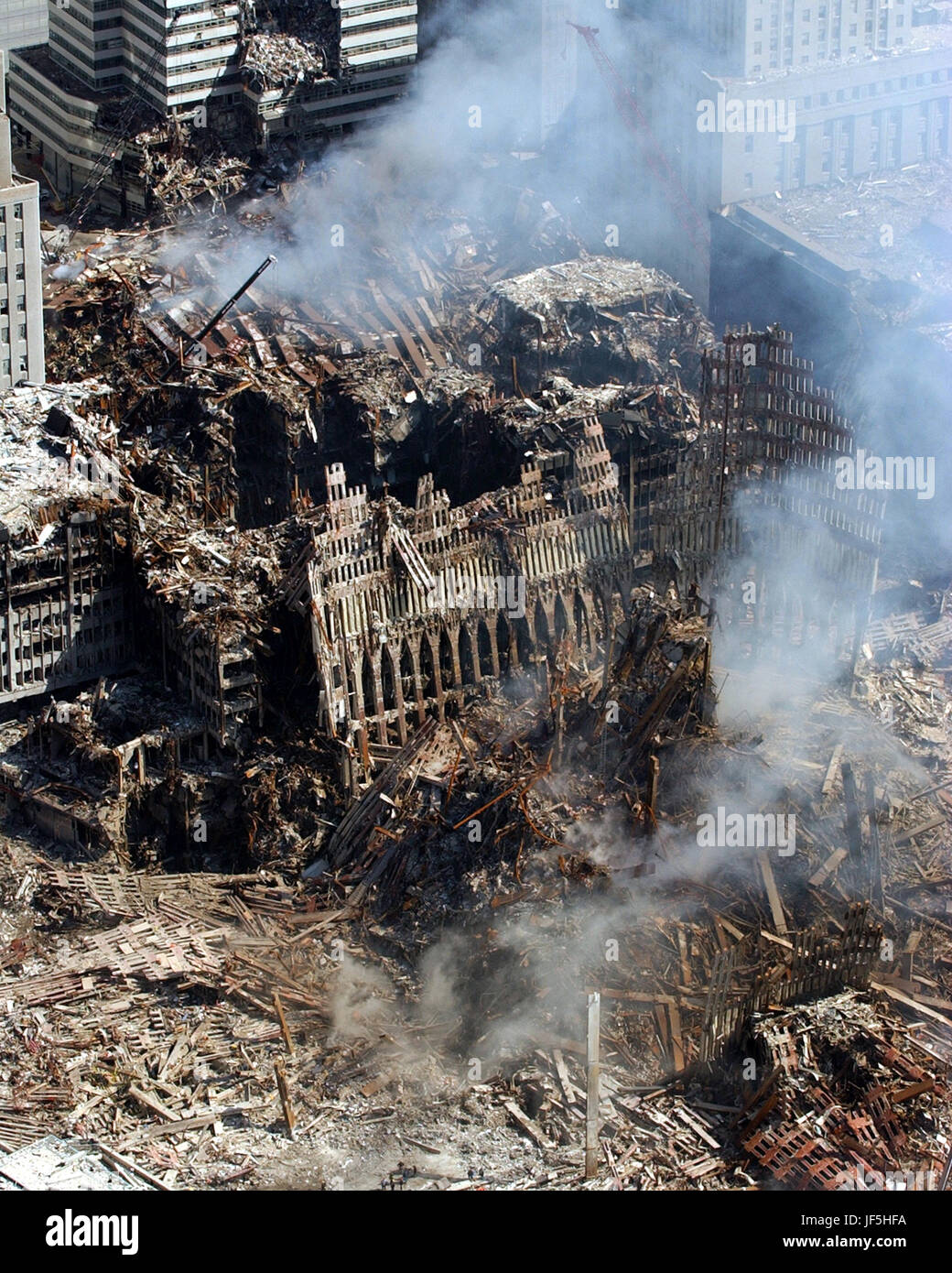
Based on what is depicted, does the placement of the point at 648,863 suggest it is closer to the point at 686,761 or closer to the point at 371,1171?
the point at 686,761

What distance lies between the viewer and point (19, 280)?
270ft

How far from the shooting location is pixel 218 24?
318ft

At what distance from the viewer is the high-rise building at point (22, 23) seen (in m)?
111

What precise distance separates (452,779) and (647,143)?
175 ft

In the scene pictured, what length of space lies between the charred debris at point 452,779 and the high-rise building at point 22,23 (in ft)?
99.0

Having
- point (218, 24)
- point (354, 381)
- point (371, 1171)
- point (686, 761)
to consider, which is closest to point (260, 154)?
point (218, 24)

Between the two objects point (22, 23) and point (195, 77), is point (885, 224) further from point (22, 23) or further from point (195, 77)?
point (22, 23)

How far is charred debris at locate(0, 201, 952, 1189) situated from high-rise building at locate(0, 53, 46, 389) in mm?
2262

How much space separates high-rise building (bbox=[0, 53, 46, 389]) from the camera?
8119cm

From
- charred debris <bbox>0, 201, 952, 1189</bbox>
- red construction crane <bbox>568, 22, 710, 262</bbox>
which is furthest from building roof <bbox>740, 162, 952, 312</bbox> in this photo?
charred debris <bbox>0, 201, 952, 1189</bbox>

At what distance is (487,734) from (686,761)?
6544mm

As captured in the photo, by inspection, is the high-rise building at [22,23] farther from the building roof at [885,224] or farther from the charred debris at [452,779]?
the building roof at [885,224]

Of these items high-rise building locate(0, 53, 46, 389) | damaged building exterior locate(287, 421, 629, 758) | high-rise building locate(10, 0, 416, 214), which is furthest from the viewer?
high-rise building locate(10, 0, 416, 214)

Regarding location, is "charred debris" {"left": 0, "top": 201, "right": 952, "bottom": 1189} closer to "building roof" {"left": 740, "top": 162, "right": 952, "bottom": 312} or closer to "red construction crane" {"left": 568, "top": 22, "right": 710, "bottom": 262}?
"building roof" {"left": 740, "top": 162, "right": 952, "bottom": 312}
